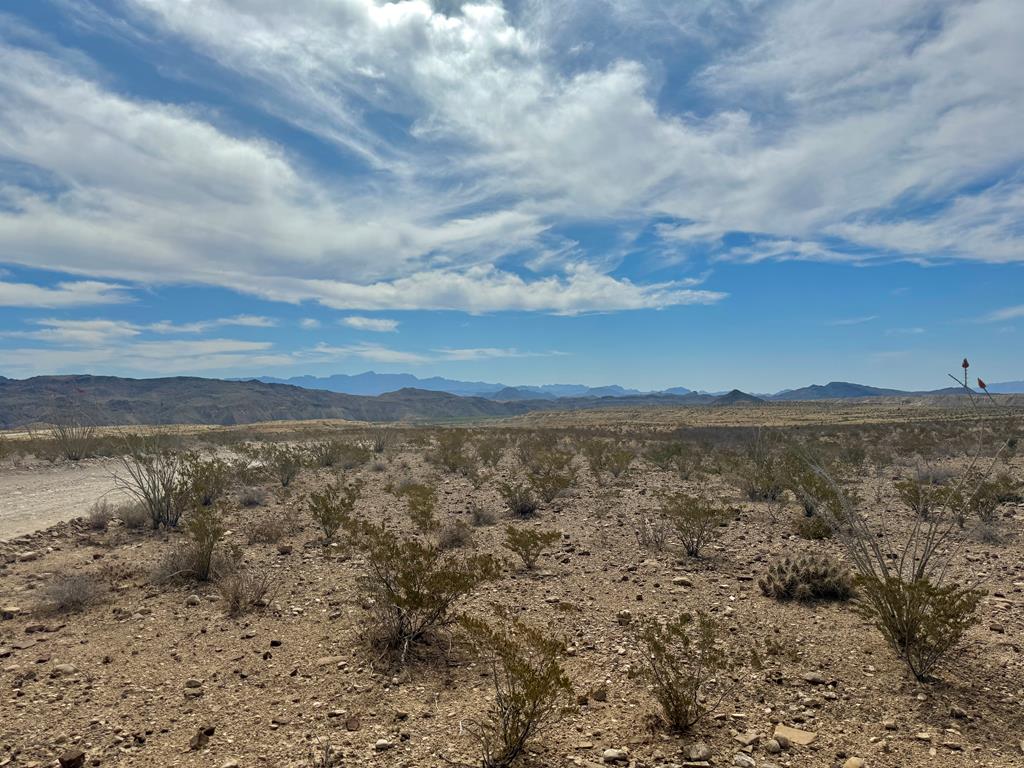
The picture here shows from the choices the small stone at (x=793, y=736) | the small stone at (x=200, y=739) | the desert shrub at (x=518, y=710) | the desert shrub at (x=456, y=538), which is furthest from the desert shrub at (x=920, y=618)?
the desert shrub at (x=456, y=538)

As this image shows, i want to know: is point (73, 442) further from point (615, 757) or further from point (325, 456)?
point (615, 757)

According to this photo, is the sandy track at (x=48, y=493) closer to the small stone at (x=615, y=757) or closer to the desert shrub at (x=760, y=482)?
the small stone at (x=615, y=757)

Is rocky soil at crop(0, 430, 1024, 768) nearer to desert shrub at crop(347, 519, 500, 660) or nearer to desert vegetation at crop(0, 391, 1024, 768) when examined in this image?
desert vegetation at crop(0, 391, 1024, 768)

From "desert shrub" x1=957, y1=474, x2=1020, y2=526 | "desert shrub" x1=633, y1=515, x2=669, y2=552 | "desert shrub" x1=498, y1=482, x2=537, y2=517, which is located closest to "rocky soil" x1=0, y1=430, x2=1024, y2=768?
"desert shrub" x1=633, y1=515, x2=669, y2=552

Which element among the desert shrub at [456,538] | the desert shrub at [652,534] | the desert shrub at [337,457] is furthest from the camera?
the desert shrub at [337,457]

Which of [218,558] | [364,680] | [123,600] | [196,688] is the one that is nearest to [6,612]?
[123,600]

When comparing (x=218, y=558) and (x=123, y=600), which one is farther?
(x=218, y=558)

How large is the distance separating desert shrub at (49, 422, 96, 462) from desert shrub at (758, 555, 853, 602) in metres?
27.0

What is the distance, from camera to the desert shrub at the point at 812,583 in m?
7.37

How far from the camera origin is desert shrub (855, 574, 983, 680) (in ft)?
16.6

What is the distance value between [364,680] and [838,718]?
420cm

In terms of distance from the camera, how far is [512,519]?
13.0 meters

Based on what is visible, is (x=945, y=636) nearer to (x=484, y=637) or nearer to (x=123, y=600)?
(x=484, y=637)

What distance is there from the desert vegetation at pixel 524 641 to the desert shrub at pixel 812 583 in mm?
27
